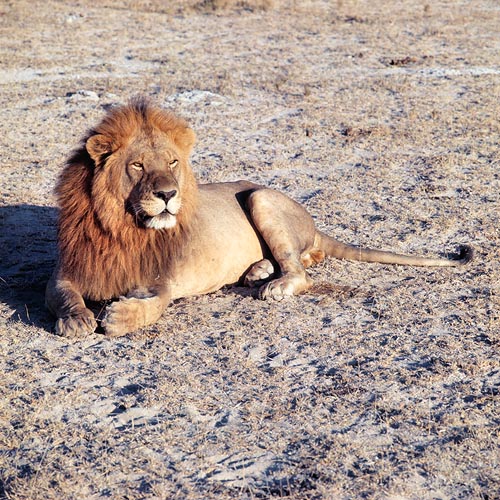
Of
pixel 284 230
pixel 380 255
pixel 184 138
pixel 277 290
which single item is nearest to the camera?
pixel 184 138

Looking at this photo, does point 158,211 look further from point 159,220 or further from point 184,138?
point 184,138

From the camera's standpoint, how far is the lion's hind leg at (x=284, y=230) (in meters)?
5.23

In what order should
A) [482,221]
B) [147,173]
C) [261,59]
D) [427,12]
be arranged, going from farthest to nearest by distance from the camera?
1. [427,12]
2. [261,59]
3. [482,221]
4. [147,173]

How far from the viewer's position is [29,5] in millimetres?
16203

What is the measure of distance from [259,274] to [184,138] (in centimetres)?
105

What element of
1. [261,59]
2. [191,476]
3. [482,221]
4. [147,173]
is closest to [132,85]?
[261,59]

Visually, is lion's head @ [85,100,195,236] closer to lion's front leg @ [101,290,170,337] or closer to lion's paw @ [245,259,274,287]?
lion's front leg @ [101,290,170,337]

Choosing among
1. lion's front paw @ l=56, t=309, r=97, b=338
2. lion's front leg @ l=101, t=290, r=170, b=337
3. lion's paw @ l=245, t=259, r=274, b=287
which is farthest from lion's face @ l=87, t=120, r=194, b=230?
lion's paw @ l=245, t=259, r=274, b=287

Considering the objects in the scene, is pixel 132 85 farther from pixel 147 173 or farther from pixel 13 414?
pixel 13 414

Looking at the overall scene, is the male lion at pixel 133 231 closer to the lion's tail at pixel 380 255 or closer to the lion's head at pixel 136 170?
the lion's head at pixel 136 170

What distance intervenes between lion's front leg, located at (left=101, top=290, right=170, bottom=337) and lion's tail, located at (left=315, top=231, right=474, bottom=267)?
1.53m

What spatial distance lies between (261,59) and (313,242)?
683 cm

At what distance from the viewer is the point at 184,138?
470 centimetres

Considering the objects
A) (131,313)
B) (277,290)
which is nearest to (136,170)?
(131,313)
